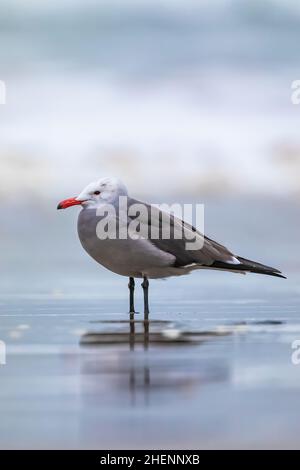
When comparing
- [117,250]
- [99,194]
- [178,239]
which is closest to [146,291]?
[117,250]

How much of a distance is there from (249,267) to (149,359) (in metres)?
4.45

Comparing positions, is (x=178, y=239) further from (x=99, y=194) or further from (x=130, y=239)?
(x=99, y=194)

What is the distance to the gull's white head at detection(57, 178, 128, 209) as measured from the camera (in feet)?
33.0

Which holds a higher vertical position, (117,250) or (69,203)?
(69,203)

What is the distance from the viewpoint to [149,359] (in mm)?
6527

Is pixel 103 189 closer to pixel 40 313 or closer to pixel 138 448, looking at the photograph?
pixel 40 313

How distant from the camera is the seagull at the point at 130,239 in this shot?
9.76 m

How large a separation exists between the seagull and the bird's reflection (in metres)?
1.20

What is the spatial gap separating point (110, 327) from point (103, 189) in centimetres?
195

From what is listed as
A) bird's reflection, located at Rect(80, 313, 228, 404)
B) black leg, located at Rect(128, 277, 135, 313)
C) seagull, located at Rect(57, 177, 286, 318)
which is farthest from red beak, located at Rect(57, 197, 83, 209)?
bird's reflection, located at Rect(80, 313, 228, 404)

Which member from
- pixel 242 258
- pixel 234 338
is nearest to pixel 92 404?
pixel 234 338

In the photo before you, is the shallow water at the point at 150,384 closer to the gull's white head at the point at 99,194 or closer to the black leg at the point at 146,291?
the black leg at the point at 146,291

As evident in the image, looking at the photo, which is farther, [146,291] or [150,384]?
[146,291]

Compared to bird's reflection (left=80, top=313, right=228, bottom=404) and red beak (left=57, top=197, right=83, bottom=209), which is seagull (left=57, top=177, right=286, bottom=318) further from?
bird's reflection (left=80, top=313, right=228, bottom=404)
